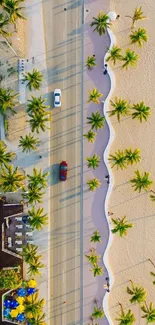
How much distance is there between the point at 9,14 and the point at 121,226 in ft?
51.0

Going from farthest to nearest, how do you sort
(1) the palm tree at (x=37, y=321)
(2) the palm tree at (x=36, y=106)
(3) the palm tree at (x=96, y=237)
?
(3) the palm tree at (x=96, y=237), (1) the palm tree at (x=37, y=321), (2) the palm tree at (x=36, y=106)

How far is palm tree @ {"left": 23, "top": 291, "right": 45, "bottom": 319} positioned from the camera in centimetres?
2356

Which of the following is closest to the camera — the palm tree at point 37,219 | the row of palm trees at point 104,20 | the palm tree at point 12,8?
the palm tree at point 12,8

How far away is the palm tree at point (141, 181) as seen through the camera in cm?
2378

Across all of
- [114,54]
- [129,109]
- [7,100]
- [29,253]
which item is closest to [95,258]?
[29,253]

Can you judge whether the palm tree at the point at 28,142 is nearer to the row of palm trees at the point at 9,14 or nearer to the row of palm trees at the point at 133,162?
the row of palm trees at the point at 133,162

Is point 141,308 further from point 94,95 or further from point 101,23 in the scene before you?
point 101,23

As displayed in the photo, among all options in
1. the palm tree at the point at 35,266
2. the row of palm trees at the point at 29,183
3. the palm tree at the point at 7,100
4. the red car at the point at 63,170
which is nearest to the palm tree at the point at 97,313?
the palm tree at the point at 35,266

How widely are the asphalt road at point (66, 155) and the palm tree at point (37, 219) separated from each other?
100 cm

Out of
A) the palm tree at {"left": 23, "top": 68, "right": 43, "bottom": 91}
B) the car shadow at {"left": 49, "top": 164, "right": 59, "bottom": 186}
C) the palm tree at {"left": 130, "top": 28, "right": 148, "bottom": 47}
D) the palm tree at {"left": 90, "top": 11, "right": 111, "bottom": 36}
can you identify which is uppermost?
the palm tree at {"left": 90, "top": 11, "right": 111, "bottom": 36}

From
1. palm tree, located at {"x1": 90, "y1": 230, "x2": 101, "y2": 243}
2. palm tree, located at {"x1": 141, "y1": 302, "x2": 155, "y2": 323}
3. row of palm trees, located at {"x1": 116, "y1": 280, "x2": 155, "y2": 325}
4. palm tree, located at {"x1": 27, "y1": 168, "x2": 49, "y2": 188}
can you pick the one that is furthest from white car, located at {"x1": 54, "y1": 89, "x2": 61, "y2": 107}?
palm tree, located at {"x1": 141, "y1": 302, "x2": 155, "y2": 323}

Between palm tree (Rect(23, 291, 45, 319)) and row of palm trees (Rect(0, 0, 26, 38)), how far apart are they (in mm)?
17376

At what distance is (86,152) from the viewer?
2422 cm

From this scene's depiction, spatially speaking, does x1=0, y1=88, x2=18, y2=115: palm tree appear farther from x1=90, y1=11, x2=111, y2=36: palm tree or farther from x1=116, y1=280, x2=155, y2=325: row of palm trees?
x1=116, y1=280, x2=155, y2=325: row of palm trees
